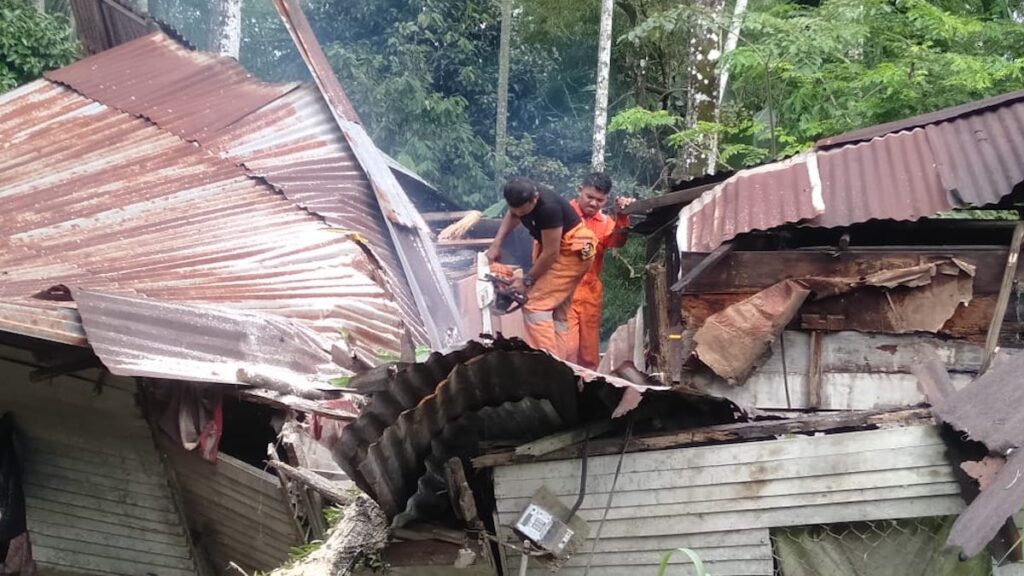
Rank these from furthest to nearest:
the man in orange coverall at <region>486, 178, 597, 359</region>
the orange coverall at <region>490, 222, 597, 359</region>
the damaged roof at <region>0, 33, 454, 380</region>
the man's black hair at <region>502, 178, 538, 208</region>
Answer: the orange coverall at <region>490, 222, 597, 359</region> → the man in orange coverall at <region>486, 178, 597, 359</region> → the man's black hair at <region>502, 178, 538, 208</region> → the damaged roof at <region>0, 33, 454, 380</region>

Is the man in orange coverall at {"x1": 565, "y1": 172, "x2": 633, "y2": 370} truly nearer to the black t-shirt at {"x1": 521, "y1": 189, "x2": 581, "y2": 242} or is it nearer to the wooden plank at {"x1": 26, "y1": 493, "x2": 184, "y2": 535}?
the black t-shirt at {"x1": 521, "y1": 189, "x2": 581, "y2": 242}

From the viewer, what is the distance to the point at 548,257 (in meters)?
6.24

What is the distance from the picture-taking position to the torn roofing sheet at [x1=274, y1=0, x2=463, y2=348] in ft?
22.1

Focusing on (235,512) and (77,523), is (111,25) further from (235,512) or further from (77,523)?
(235,512)

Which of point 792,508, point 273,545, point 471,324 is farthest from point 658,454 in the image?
point 471,324

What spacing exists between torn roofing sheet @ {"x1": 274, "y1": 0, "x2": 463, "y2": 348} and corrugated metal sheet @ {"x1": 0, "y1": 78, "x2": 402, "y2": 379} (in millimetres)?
564

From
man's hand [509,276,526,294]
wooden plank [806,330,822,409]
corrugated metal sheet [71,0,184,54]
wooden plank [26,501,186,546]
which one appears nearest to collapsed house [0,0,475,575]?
wooden plank [26,501,186,546]

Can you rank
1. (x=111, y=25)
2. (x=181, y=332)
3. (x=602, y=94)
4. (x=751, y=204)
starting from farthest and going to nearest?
1. (x=602, y=94)
2. (x=111, y=25)
3. (x=751, y=204)
4. (x=181, y=332)

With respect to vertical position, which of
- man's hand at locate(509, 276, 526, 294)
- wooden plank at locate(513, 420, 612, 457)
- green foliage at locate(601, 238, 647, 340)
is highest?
wooden plank at locate(513, 420, 612, 457)

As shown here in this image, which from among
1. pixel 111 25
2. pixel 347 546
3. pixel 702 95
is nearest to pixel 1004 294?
pixel 347 546

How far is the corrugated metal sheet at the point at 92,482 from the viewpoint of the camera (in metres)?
5.09

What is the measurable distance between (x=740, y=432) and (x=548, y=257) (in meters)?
2.99

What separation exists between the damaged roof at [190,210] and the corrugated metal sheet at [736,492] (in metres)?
2.01

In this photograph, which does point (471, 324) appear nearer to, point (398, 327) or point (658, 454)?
point (398, 327)
